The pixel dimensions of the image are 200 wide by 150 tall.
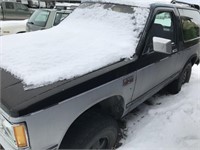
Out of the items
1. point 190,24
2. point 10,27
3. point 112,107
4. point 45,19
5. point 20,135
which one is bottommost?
point 10,27

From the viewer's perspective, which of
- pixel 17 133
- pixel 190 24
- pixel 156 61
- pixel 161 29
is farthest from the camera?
pixel 190 24

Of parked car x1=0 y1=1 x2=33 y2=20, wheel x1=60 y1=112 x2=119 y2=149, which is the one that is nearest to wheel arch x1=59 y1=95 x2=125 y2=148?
wheel x1=60 y1=112 x2=119 y2=149

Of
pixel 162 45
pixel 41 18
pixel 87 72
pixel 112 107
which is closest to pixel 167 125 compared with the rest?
pixel 112 107

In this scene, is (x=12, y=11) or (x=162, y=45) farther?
(x=12, y=11)

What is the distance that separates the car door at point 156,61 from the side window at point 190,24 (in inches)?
15.4

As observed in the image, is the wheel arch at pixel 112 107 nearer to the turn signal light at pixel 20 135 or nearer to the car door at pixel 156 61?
the car door at pixel 156 61

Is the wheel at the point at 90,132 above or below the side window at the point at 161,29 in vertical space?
below

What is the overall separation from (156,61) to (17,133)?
2180 mm

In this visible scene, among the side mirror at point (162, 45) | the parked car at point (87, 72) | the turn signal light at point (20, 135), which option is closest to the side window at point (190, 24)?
the parked car at point (87, 72)

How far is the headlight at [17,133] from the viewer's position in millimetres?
1637

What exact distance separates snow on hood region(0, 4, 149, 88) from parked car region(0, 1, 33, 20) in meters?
13.8

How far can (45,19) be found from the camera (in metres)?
7.83

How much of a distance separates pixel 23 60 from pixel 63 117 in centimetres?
84

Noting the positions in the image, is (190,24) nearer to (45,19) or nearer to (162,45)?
(162,45)
